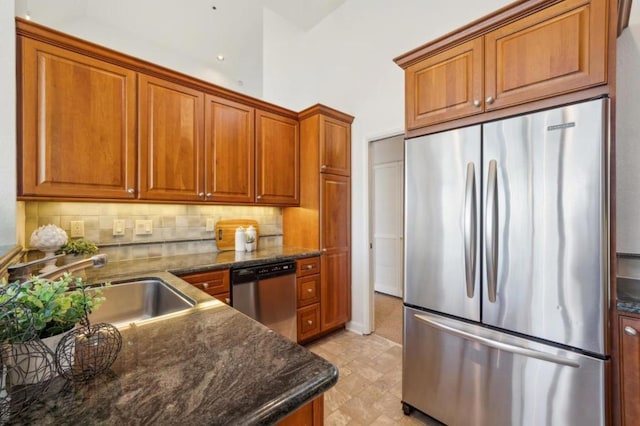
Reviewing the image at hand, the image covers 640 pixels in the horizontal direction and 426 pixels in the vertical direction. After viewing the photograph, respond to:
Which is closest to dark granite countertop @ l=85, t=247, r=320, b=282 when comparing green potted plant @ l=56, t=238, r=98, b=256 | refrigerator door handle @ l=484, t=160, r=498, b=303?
green potted plant @ l=56, t=238, r=98, b=256

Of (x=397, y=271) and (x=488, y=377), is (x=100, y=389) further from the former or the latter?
(x=397, y=271)

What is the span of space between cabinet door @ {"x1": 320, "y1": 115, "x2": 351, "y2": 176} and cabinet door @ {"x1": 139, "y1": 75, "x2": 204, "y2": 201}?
1.15 meters

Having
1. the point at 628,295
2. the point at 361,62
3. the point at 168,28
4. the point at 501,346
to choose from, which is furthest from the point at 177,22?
the point at 628,295

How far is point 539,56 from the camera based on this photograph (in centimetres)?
130

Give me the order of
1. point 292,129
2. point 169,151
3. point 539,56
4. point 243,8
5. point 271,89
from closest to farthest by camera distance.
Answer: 1. point 539,56
2. point 169,151
3. point 292,129
4. point 243,8
5. point 271,89

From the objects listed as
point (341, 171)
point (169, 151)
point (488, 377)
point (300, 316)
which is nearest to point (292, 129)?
point (341, 171)

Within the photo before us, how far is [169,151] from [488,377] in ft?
8.42

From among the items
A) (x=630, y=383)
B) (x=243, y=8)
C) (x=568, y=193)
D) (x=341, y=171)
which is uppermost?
(x=243, y=8)

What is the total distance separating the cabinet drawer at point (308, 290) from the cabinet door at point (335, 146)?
43.6 inches

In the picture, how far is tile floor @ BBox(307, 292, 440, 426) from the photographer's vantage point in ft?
5.71

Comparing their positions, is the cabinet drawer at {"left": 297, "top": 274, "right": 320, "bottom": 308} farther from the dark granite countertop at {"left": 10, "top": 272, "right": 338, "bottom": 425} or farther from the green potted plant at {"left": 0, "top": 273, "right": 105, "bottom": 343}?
the green potted plant at {"left": 0, "top": 273, "right": 105, "bottom": 343}

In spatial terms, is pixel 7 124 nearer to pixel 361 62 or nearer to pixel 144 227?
pixel 144 227

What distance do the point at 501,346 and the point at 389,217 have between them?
3073 mm

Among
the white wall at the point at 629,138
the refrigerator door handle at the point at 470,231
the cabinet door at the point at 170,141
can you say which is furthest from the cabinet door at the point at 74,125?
the white wall at the point at 629,138
